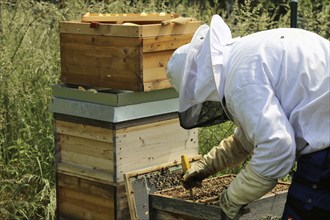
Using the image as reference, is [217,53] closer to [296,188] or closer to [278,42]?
[278,42]

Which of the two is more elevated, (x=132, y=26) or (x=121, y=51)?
(x=132, y=26)

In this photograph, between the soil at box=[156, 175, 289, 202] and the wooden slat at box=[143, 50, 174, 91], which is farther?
the wooden slat at box=[143, 50, 174, 91]

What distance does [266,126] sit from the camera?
107 inches

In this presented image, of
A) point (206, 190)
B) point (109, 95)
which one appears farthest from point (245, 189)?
point (109, 95)

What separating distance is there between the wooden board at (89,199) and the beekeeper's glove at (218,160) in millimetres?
571

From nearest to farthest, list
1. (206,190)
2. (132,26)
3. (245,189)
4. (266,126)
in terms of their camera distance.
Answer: (266,126)
(245,189)
(206,190)
(132,26)

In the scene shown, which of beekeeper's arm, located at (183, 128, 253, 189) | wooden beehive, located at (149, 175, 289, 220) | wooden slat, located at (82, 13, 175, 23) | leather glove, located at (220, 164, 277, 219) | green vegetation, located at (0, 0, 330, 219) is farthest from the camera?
green vegetation, located at (0, 0, 330, 219)

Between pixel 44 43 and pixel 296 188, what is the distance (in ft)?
11.8

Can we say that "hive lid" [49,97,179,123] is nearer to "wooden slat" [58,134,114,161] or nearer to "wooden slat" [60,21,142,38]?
"wooden slat" [58,134,114,161]

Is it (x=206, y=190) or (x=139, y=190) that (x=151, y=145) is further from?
(x=206, y=190)

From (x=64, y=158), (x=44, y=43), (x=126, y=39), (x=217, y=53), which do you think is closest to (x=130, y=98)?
(x=126, y=39)

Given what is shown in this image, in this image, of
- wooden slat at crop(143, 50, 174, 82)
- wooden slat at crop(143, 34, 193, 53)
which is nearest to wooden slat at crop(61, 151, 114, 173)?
wooden slat at crop(143, 50, 174, 82)

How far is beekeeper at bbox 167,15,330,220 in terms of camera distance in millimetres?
2758

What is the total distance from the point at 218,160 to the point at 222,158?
24 mm
